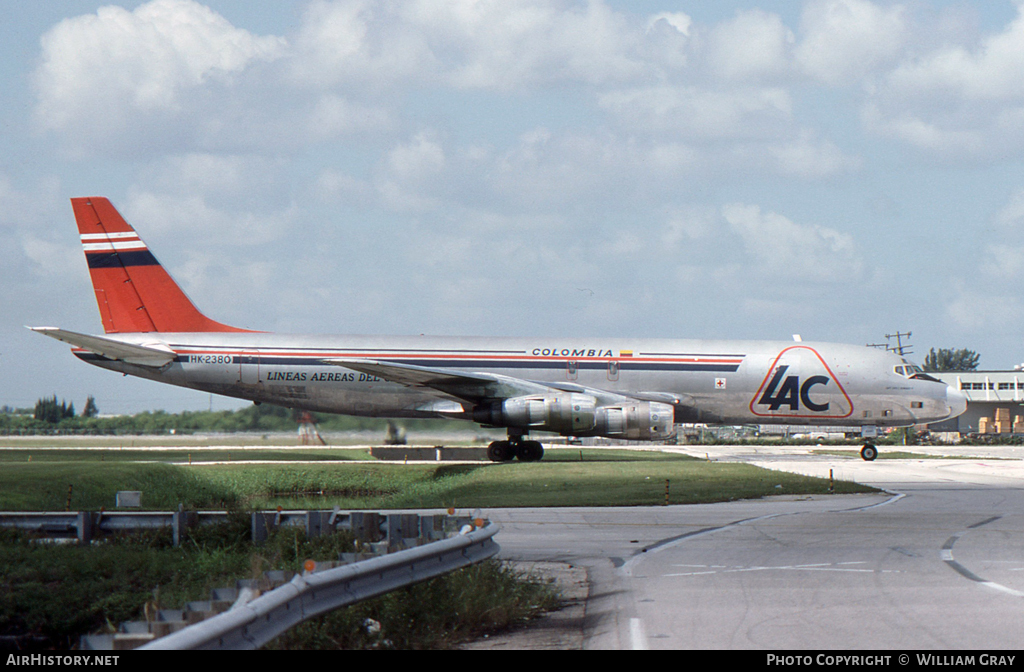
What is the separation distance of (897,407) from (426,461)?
16.9m

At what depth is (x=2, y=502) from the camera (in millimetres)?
20859

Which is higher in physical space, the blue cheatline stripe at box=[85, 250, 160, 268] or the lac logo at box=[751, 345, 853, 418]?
the blue cheatline stripe at box=[85, 250, 160, 268]

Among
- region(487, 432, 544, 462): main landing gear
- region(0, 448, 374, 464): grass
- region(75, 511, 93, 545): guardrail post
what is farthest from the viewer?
region(0, 448, 374, 464): grass

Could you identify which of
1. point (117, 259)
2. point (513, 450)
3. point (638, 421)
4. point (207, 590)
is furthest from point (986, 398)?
point (207, 590)

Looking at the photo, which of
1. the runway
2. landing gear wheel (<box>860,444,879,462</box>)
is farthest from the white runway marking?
landing gear wheel (<box>860,444,879,462</box>)

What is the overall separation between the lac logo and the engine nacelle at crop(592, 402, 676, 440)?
175 inches

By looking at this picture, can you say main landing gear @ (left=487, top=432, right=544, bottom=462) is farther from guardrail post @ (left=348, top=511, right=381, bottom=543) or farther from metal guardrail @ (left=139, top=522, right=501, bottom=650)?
metal guardrail @ (left=139, top=522, right=501, bottom=650)

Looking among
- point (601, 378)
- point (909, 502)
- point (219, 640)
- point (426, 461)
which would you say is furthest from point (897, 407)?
point (219, 640)

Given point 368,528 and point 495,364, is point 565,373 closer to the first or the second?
point 495,364

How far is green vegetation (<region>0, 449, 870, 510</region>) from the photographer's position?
2291 cm

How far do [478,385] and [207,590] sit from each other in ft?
74.7

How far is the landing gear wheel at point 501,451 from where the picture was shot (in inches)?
1337

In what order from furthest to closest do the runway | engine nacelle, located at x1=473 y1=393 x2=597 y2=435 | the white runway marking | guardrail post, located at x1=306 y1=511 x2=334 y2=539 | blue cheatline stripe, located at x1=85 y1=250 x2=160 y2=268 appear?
blue cheatline stripe, located at x1=85 y1=250 x2=160 y2=268 → engine nacelle, located at x1=473 y1=393 x2=597 y2=435 → guardrail post, located at x1=306 y1=511 x2=334 y2=539 → the runway → the white runway marking
